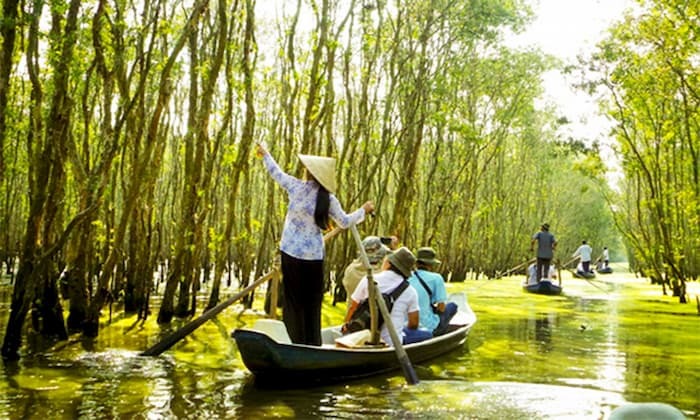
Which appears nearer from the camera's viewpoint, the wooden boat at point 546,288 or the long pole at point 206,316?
the long pole at point 206,316

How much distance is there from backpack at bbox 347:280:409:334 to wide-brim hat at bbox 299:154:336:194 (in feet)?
4.91

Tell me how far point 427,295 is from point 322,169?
2.74 meters

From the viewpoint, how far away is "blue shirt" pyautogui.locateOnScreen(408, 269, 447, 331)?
→ 9352 mm

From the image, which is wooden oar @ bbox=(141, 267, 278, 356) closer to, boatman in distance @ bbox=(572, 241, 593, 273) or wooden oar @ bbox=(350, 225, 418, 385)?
wooden oar @ bbox=(350, 225, 418, 385)

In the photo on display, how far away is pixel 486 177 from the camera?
38875 millimetres

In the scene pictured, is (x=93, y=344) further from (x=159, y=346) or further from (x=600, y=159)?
(x=600, y=159)

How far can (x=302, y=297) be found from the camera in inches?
293

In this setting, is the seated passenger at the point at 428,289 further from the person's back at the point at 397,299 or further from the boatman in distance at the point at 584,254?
the boatman in distance at the point at 584,254

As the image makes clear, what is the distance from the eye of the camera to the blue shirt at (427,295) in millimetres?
9352

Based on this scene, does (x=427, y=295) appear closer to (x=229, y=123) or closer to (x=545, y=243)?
(x=229, y=123)

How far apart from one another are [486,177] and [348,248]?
2241cm

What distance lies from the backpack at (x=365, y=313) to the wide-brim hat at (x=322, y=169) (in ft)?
4.91

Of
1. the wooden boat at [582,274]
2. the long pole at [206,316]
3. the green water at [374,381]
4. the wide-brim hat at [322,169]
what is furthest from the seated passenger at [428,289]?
the wooden boat at [582,274]

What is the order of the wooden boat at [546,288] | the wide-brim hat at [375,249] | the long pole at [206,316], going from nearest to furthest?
the long pole at [206,316], the wide-brim hat at [375,249], the wooden boat at [546,288]
